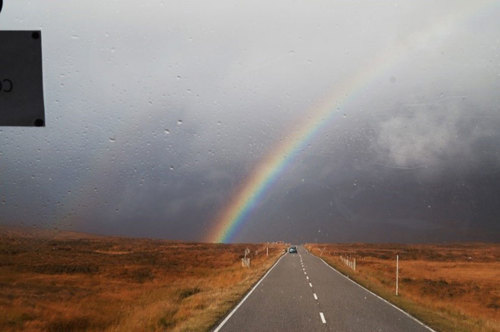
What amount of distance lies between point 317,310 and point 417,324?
3.03 metres

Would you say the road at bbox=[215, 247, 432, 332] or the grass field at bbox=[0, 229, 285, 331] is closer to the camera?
the road at bbox=[215, 247, 432, 332]

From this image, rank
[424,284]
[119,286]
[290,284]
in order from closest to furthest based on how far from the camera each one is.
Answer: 1. [290,284]
2. [119,286]
3. [424,284]

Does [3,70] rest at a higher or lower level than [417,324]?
higher

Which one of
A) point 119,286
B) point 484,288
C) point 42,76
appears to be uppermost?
point 42,76

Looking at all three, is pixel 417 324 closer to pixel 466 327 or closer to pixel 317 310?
pixel 466 327

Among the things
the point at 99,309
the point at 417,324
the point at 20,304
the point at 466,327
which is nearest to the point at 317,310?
the point at 417,324

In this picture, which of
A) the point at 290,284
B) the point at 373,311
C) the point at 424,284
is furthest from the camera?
the point at 424,284

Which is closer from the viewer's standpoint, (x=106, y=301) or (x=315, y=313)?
(x=315, y=313)

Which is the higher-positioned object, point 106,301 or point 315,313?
point 315,313

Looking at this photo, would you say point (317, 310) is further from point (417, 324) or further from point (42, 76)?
point (42, 76)

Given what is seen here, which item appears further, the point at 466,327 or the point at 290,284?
the point at 290,284

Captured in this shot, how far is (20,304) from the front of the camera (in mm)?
18828

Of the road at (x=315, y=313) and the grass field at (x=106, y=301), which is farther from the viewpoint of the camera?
the grass field at (x=106, y=301)

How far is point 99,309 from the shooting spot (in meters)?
18.2
